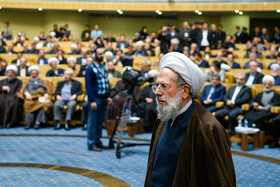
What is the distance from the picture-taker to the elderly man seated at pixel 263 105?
25.8 ft

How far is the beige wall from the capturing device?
21.3m

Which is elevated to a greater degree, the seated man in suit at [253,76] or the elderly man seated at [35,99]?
the seated man in suit at [253,76]

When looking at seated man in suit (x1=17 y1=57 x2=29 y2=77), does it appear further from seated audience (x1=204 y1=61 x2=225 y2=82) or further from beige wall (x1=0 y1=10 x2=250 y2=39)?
beige wall (x1=0 y1=10 x2=250 y2=39)

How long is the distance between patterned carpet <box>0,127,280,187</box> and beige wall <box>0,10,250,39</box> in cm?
1435

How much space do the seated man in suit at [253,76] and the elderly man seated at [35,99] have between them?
4759mm

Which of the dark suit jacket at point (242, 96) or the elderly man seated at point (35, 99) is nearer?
the dark suit jacket at point (242, 96)

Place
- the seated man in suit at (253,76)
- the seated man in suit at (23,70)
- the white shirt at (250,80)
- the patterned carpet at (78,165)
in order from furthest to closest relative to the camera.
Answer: the seated man in suit at (23,70) → the white shirt at (250,80) → the seated man in suit at (253,76) → the patterned carpet at (78,165)

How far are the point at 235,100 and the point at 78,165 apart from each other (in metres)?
3.77

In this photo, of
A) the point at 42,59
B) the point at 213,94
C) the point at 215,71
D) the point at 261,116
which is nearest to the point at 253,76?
the point at 215,71

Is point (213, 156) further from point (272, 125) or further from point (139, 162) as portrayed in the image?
point (272, 125)

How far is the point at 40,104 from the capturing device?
32.0 feet

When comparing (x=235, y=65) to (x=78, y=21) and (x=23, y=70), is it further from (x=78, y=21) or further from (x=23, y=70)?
(x=78, y=21)

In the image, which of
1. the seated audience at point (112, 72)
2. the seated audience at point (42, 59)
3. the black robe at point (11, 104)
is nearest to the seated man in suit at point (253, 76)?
the seated audience at point (112, 72)

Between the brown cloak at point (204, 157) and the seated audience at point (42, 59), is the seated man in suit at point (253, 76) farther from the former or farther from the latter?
the brown cloak at point (204, 157)
